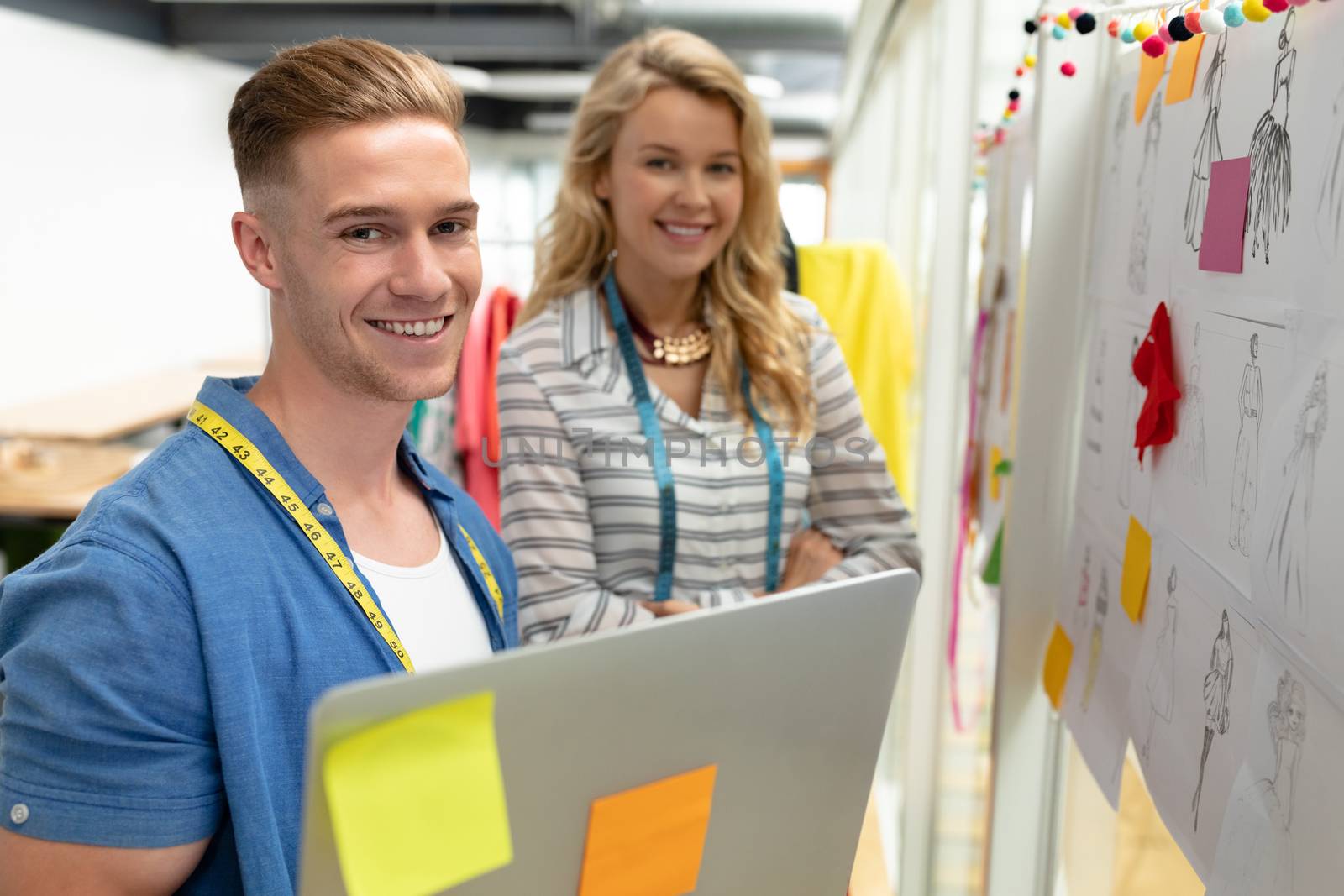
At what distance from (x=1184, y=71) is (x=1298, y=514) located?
18.0 inches

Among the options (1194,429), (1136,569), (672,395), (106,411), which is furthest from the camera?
(106,411)

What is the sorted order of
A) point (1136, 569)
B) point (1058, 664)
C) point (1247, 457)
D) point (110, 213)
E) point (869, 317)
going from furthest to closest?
point (110, 213), point (869, 317), point (1058, 664), point (1136, 569), point (1247, 457)

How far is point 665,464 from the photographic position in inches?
59.8

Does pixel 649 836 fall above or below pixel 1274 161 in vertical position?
below

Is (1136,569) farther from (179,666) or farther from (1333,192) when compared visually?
(179,666)

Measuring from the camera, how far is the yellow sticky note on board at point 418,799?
1.83 feet

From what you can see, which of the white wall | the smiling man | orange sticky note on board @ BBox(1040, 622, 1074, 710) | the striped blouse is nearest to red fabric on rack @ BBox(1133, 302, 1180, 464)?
orange sticky note on board @ BBox(1040, 622, 1074, 710)

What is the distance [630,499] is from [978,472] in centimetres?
75

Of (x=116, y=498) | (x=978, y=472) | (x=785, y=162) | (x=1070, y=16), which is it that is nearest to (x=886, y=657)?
(x=116, y=498)

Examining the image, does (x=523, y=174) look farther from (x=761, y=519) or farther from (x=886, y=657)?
(x=886, y=657)

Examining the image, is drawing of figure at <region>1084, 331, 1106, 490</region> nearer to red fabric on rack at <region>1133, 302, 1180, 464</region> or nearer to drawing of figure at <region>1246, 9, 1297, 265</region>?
red fabric on rack at <region>1133, 302, 1180, 464</region>

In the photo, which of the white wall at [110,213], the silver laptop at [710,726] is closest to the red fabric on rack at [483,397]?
the silver laptop at [710,726]

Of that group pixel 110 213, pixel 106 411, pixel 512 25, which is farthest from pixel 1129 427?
pixel 512 25

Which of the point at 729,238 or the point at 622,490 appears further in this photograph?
the point at 729,238
